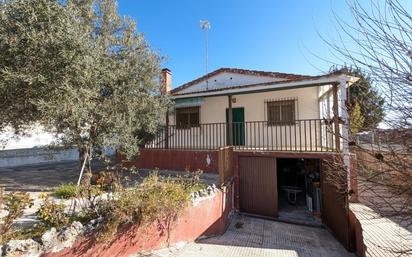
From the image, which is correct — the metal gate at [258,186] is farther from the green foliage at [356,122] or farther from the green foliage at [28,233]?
the green foliage at [28,233]

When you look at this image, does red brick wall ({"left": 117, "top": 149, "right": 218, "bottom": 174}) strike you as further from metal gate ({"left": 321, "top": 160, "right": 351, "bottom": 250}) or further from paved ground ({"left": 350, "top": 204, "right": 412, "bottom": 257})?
paved ground ({"left": 350, "top": 204, "right": 412, "bottom": 257})

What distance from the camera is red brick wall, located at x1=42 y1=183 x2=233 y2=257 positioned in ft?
17.4

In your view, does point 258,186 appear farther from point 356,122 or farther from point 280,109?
point 356,122

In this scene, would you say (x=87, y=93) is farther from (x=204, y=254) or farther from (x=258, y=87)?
(x=258, y=87)

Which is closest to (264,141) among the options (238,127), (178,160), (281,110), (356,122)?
(238,127)

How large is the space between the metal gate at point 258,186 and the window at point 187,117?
507 cm

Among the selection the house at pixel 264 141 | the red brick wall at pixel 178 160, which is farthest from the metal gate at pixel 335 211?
the red brick wall at pixel 178 160

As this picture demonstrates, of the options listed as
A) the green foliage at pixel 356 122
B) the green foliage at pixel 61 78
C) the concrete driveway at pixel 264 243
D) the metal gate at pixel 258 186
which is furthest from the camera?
the metal gate at pixel 258 186

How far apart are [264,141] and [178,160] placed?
496 centimetres

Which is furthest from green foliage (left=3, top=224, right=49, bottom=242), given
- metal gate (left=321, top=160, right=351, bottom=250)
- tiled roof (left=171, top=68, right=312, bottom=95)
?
tiled roof (left=171, top=68, right=312, bottom=95)

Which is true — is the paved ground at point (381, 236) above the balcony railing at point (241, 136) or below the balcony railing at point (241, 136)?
below

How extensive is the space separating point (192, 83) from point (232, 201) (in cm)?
936

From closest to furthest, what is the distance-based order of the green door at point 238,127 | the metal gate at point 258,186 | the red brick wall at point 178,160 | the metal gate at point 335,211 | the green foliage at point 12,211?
the green foliage at point 12,211 → the metal gate at point 335,211 → the metal gate at point 258,186 → the red brick wall at point 178,160 → the green door at point 238,127

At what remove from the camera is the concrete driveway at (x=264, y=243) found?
7.57 m
